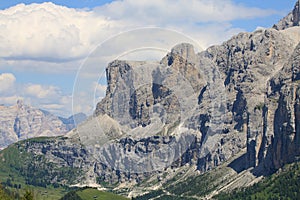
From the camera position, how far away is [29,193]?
363ft
